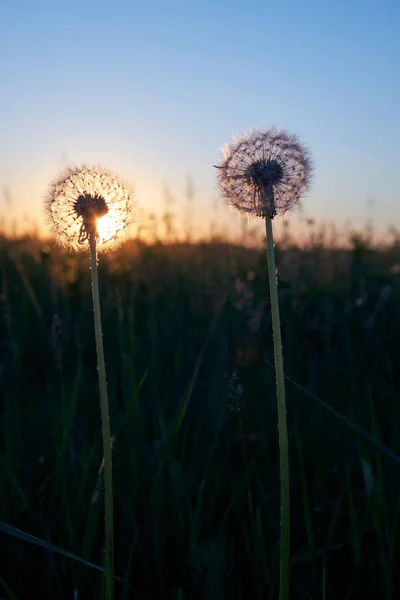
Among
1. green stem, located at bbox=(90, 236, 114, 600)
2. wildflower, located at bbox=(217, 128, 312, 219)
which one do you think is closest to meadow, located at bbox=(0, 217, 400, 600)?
green stem, located at bbox=(90, 236, 114, 600)

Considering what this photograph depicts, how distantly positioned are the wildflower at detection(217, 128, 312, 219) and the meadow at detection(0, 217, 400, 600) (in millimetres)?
389

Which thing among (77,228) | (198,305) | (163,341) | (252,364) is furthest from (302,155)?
(198,305)

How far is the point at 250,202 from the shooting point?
44.6 inches

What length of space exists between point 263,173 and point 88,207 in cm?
33

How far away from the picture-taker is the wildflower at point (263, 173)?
1.13 metres

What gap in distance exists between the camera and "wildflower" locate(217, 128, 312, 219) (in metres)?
1.13

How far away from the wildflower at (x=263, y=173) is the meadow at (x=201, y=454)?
1.28 ft

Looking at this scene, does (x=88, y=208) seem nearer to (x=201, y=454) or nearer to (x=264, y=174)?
(x=264, y=174)

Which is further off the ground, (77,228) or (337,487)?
(77,228)

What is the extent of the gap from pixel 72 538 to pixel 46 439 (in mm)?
634

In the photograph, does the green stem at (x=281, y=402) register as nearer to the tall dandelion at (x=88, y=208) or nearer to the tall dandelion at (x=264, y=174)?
the tall dandelion at (x=264, y=174)

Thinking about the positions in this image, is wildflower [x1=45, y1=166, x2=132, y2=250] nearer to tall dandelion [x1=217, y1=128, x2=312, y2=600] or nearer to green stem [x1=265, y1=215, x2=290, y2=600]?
tall dandelion [x1=217, y1=128, x2=312, y2=600]

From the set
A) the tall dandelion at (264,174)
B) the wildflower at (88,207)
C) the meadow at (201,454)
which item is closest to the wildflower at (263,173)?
the tall dandelion at (264,174)

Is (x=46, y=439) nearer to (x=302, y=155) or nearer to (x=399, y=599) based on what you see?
(x=399, y=599)
